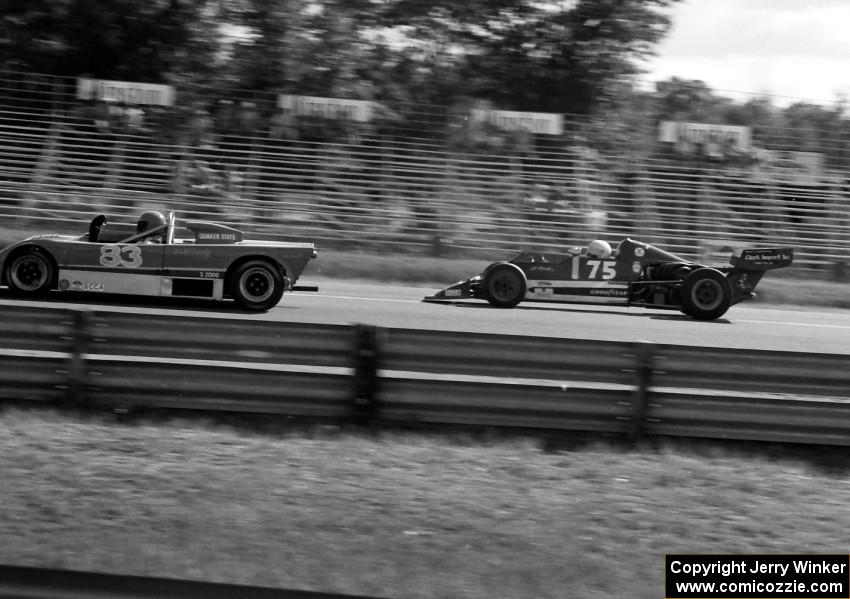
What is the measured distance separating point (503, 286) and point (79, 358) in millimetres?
7067

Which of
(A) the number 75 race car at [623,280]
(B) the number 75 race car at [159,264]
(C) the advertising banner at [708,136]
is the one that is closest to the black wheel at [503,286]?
(A) the number 75 race car at [623,280]

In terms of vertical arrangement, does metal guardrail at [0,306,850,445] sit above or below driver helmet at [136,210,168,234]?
below

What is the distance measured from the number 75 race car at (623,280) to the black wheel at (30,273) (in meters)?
4.66

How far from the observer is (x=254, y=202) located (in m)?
20.9

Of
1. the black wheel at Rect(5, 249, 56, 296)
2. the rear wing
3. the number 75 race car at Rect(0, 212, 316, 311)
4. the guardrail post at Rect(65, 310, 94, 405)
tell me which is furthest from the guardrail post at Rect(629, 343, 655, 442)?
the black wheel at Rect(5, 249, 56, 296)

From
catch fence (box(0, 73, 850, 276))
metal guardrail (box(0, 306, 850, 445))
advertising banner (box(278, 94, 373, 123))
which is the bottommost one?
metal guardrail (box(0, 306, 850, 445))

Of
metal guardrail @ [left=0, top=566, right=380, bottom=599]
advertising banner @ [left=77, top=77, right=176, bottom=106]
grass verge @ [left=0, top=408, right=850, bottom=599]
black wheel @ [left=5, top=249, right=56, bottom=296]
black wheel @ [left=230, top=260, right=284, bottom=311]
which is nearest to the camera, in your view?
metal guardrail @ [left=0, top=566, right=380, bottom=599]

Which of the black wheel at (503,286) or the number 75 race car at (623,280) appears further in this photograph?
the black wheel at (503,286)

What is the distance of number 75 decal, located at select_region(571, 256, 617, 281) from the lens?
1280 centimetres

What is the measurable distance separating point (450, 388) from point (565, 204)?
15208 millimetres

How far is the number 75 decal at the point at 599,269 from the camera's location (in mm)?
12797

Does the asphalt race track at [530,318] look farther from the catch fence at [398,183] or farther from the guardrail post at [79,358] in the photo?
the catch fence at [398,183]

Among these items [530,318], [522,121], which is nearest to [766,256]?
[530,318]

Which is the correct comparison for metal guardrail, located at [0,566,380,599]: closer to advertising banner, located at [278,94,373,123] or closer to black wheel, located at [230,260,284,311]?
black wheel, located at [230,260,284,311]
